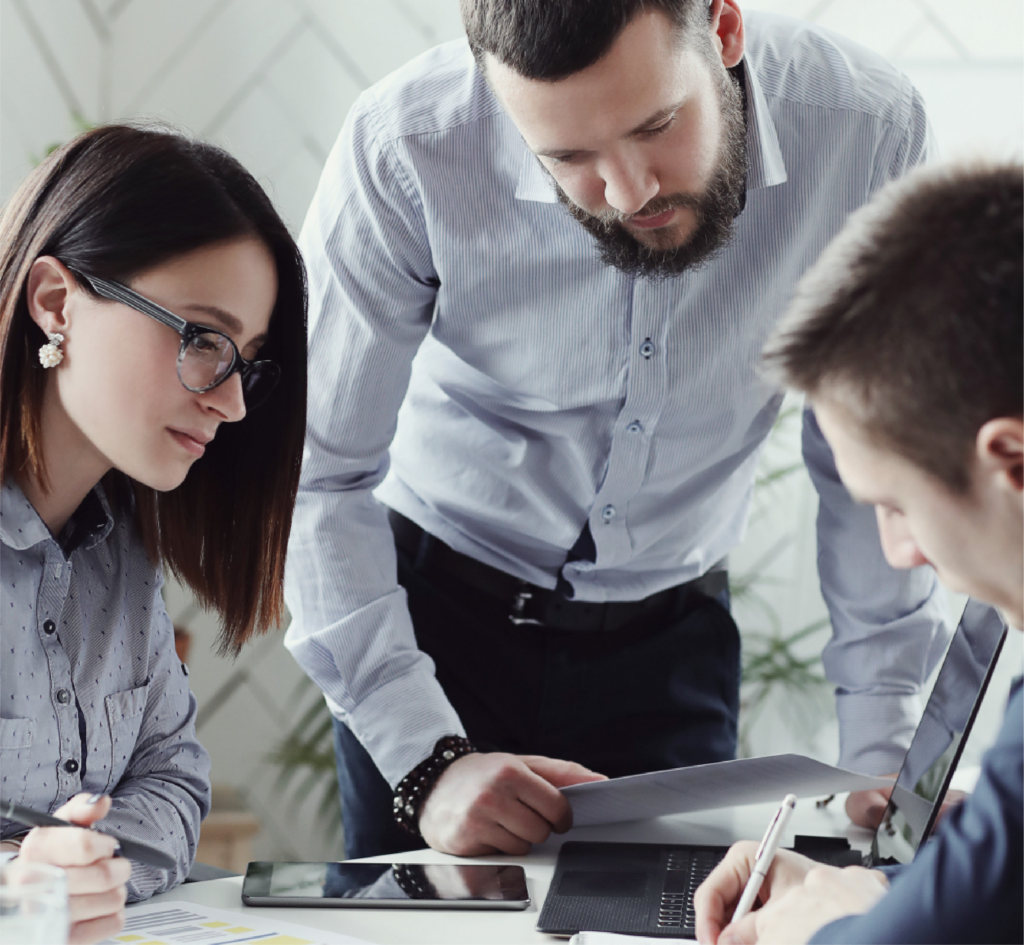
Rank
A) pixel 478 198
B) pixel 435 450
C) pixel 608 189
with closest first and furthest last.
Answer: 1. pixel 608 189
2. pixel 478 198
3. pixel 435 450

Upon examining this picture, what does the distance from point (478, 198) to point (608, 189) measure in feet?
0.92

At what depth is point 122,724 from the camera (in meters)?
1.23

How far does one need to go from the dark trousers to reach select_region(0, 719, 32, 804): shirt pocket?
19.0 inches

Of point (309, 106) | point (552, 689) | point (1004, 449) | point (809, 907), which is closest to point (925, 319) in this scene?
point (1004, 449)

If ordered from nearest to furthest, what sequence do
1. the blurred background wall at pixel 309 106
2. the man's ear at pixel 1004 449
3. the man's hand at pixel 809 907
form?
1. the man's ear at pixel 1004 449
2. the man's hand at pixel 809 907
3. the blurred background wall at pixel 309 106

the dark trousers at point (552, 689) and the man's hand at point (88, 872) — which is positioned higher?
the man's hand at point (88, 872)

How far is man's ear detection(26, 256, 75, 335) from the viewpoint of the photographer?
3.80ft

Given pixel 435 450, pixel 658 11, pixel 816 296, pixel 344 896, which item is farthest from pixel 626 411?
pixel 816 296

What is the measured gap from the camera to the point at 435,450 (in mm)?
1594

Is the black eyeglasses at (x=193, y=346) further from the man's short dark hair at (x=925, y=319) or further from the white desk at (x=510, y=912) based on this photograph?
the man's short dark hair at (x=925, y=319)

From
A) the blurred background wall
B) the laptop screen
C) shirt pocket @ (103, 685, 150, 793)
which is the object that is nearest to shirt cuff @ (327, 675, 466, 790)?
shirt pocket @ (103, 685, 150, 793)

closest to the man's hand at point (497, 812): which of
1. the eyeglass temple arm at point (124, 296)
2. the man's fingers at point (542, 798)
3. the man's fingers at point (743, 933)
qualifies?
the man's fingers at point (542, 798)

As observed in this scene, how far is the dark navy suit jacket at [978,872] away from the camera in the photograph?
0.63 meters

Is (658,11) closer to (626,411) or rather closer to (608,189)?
(608,189)
